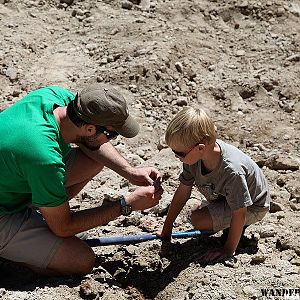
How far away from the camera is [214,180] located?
3.91m

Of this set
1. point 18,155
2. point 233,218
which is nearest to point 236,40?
point 233,218

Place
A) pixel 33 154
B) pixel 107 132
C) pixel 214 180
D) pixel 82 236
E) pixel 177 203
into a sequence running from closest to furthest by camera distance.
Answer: pixel 33 154 → pixel 107 132 → pixel 214 180 → pixel 177 203 → pixel 82 236

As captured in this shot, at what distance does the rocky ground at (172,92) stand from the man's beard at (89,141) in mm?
706

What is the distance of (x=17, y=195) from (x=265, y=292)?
1580 millimetres

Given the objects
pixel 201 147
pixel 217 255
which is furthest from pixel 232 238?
pixel 201 147

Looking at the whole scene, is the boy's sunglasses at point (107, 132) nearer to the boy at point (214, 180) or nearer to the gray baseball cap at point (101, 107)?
the gray baseball cap at point (101, 107)

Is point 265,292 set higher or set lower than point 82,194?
higher

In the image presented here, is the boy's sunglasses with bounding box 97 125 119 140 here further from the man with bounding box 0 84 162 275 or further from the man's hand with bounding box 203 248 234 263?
the man's hand with bounding box 203 248 234 263

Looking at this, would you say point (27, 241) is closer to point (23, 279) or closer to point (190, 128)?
point (23, 279)

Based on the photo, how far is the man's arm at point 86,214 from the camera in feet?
12.2

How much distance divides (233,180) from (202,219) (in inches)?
18.6

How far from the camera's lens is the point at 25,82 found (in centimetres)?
643

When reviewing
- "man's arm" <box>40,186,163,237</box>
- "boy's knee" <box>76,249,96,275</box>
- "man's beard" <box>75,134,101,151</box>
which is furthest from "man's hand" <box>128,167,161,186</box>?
"boy's knee" <box>76,249,96,275</box>

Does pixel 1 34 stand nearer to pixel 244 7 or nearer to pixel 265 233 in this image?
pixel 244 7
